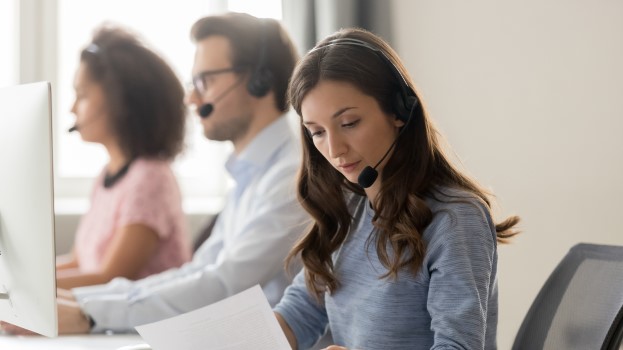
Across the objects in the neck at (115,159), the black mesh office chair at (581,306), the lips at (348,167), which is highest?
the lips at (348,167)

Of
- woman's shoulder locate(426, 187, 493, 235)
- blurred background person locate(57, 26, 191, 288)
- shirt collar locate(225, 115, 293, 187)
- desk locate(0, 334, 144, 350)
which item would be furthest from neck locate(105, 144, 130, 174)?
woman's shoulder locate(426, 187, 493, 235)

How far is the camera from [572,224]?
215 cm

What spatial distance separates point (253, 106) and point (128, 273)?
58 cm

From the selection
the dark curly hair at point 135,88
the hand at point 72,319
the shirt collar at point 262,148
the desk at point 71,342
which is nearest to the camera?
the desk at point 71,342

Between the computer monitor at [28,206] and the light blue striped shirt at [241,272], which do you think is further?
the light blue striped shirt at [241,272]

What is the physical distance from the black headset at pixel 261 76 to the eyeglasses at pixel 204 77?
0.17 feet

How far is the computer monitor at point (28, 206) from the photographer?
1.17 meters

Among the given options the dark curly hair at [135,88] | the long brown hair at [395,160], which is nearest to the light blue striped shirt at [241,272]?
the long brown hair at [395,160]

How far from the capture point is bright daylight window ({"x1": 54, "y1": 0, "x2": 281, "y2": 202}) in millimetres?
3230

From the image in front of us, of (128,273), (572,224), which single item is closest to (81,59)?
(128,273)

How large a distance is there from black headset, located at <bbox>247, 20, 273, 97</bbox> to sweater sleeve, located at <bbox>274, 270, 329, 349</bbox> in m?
0.58

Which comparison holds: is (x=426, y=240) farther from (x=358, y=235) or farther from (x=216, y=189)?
(x=216, y=189)

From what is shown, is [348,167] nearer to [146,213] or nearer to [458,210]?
[458,210]

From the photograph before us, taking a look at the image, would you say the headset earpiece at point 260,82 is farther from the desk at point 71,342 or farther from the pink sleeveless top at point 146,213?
the desk at point 71,342
